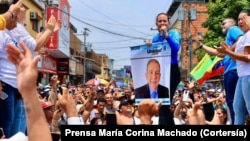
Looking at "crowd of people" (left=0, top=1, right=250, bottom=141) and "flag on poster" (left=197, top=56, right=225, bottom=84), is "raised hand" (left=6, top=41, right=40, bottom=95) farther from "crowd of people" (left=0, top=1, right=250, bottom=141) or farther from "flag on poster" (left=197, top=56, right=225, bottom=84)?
"flag on poster" (left=197, top=56, right=225, bottom=84)

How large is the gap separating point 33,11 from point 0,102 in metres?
34.5

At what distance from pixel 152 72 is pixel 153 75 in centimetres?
5

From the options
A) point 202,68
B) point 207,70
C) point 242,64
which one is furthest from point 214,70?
point 242,64

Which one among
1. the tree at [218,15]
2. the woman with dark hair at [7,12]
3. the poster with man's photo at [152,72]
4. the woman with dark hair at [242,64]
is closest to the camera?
the woman with dark hair at [7,12]

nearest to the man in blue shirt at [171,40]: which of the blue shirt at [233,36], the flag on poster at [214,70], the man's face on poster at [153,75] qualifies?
the man's face on poster at [153,75]

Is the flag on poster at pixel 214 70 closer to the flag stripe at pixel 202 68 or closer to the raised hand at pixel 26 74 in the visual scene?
the flag stripe at pixel 202 68

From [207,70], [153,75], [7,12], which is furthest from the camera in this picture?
[207,70]

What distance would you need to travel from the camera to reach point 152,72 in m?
5.44

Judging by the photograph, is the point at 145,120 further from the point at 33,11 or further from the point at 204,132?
the point at 33,11

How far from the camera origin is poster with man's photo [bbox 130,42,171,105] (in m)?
5.32

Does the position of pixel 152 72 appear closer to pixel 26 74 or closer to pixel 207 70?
pixel 26 74

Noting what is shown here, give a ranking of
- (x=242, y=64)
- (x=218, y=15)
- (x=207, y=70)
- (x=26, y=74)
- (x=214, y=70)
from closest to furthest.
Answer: (x=26, y=74) < (x=242, y=64) < (x=214, y=70) < (x=207, y=70) < (x=218, y=15)

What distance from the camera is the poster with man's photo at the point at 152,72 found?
532 cm

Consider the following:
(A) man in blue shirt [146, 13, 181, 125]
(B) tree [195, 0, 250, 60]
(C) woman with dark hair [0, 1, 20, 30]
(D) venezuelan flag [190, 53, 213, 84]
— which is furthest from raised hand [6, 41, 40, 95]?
(B) tree [195, 0, 250, 60]
